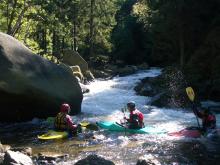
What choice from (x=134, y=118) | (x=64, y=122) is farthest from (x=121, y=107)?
(x=64, y=122)

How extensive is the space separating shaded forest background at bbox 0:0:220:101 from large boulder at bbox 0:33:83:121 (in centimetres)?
683

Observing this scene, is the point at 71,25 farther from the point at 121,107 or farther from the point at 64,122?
the point at 64,122

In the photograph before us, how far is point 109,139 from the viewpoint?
1261 centimetres

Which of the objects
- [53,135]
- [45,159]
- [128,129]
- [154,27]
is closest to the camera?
[45,159]

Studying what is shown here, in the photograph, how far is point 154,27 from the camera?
23172 millimetres

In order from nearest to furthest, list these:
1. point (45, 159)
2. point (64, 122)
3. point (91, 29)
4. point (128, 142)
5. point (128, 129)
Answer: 1. point (45, 159)
2. point (128, 142)
3. point (64, 122)
4. point (128, 129)
5. point (91, 29)

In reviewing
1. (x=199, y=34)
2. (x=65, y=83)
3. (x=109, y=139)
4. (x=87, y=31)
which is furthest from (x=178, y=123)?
(x=87, y=31)

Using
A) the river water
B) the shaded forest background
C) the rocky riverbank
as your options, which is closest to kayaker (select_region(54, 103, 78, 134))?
the river water

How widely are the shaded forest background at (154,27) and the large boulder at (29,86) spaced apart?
683 cm

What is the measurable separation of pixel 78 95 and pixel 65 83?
709 mm

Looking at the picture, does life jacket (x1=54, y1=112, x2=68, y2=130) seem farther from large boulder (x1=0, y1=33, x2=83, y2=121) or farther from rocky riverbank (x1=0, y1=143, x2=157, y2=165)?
rocky riverbank (x1=0, y1=143, x2=157, y2=165)

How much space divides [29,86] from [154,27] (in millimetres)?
10547

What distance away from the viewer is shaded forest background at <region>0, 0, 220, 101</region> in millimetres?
20141

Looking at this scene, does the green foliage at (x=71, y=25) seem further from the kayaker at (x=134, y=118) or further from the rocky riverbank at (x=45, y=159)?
the rocky riverbank at (x=45, y=159)
